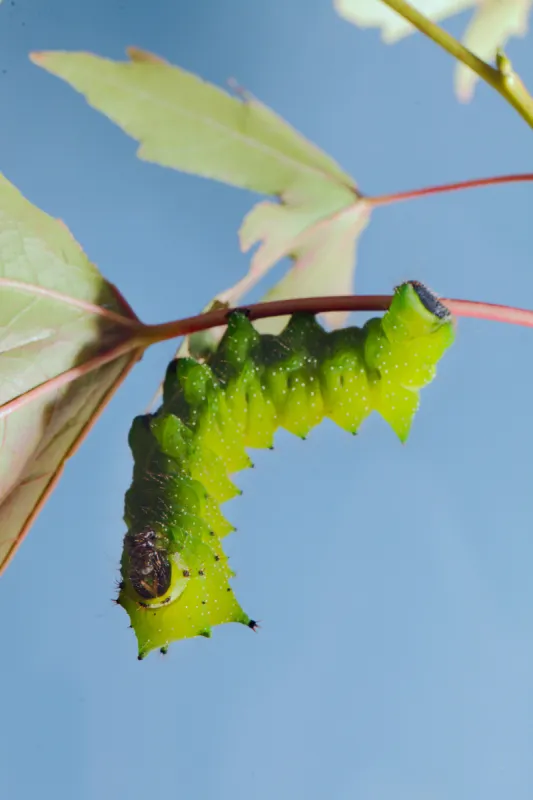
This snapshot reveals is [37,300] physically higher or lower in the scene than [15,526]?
higher

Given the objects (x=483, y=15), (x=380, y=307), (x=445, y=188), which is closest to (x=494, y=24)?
(x=483, y=15)

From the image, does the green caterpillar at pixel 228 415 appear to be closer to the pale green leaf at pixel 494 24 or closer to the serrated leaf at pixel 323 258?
the serrated leaf at pixel 323 258

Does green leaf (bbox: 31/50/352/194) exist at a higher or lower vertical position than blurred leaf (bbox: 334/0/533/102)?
lower

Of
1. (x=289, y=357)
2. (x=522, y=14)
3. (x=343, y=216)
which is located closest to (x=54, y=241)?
(x=289, y=357)

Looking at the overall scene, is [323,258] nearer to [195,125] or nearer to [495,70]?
[195,125]

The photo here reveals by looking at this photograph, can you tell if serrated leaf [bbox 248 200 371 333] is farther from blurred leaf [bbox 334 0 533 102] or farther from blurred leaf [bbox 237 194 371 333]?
blurred leaf [bbox 334 0 533 102]

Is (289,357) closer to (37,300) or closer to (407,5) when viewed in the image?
(37,300)

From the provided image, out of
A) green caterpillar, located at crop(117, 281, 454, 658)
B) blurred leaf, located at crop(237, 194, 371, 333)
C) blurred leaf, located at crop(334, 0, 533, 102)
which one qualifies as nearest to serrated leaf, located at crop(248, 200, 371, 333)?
blurred leaf, located at crop(237, 194, 371, 333)

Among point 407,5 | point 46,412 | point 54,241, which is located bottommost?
point 46,412
